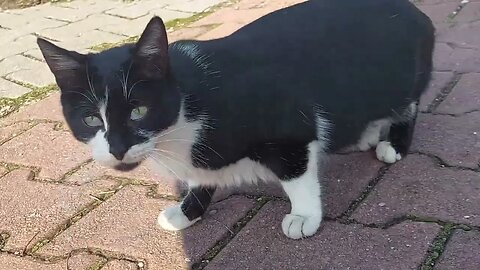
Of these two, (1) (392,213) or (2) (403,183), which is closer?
(1) (392,213)

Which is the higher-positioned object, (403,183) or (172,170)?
(172,170)

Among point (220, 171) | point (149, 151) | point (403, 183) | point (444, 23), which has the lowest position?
point (444, 23)

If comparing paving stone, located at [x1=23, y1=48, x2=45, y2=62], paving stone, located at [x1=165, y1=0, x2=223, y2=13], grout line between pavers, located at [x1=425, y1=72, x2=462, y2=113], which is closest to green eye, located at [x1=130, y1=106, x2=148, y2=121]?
grout line between pavers, located at [x1=425, y1=72, x2=462, y2=113]

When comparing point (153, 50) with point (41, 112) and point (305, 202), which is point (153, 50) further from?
point (41, 112)

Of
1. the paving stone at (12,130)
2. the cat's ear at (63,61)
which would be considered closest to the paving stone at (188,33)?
the paving stone at (12,130)

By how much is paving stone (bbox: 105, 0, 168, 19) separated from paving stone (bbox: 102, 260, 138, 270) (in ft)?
8.30

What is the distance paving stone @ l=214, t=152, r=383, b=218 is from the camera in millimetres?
1992

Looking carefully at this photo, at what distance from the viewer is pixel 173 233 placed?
195cm

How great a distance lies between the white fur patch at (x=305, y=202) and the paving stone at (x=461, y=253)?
1.18 ft

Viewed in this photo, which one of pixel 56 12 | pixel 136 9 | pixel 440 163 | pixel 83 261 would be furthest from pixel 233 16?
pixel 83 261

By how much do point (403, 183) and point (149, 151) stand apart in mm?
819

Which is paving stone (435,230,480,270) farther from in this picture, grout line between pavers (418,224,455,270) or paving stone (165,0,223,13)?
paving stone (165,0,223,13)

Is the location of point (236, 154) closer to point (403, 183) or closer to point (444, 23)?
point (403, 183)

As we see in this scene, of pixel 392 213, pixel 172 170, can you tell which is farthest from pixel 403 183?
pixel 172 170
